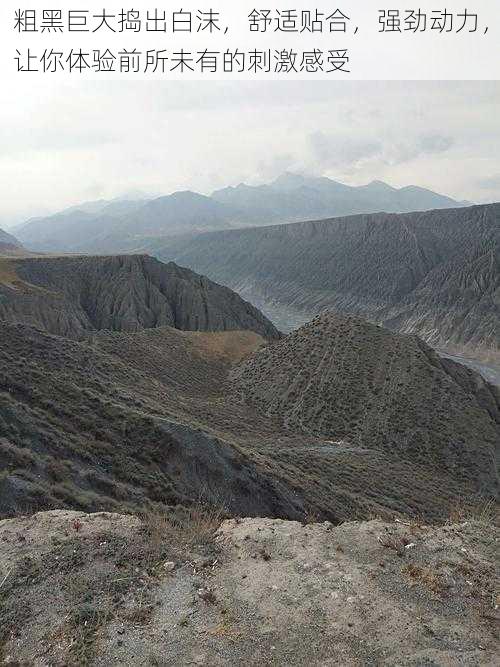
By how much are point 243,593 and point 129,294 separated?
53.7 m

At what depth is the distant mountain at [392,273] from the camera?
90688 millimetres

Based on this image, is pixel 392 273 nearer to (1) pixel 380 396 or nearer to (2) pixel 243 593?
(1) pixel 380 396

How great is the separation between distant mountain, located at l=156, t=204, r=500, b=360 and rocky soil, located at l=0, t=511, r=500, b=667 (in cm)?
8026

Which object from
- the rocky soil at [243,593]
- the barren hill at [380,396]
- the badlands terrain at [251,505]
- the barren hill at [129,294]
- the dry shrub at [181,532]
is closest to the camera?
the rocky soil at [243,593]

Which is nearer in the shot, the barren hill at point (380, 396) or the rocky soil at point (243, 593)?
the rocky soil at point (243, 593)

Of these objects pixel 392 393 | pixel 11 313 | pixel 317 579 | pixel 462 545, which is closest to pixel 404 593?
pixel 317 579

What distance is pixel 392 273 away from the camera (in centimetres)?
11600

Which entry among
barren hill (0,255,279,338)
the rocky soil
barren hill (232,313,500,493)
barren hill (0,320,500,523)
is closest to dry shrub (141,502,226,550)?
the rocky soil

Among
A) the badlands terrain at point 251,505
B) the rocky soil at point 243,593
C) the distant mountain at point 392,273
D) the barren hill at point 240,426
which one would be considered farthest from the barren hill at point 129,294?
the distant mountain at point 392,273

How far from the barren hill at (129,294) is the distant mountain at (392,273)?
44222 mm

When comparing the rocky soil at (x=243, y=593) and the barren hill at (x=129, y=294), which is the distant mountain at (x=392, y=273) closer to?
the barren hill at (x=129, y=294)

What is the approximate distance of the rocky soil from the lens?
18.9ft

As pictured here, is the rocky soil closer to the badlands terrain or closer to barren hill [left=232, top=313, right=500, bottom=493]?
the badlands terrain

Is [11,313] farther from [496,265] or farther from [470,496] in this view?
[496,265]
